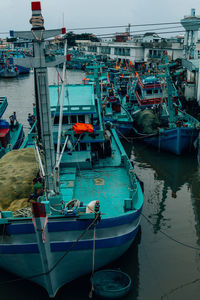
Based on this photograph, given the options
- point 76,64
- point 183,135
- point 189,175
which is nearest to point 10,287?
point 189,175

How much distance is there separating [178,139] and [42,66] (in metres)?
18.9

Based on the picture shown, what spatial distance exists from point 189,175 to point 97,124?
9.03 meters

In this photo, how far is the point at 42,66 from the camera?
379 inches

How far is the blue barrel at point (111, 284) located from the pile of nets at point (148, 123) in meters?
19.3

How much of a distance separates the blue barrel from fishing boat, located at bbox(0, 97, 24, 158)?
12.4m

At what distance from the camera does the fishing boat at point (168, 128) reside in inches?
1043

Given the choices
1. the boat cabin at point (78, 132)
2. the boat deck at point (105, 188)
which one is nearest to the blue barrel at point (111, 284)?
the boat deck at point (105, 188)

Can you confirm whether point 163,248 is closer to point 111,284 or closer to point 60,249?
point 111,284

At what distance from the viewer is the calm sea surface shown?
473 inches

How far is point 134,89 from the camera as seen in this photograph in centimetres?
3744

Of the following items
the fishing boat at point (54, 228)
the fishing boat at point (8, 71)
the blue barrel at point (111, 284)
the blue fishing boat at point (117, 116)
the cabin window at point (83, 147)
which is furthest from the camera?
the fishing boat at point (8, 71)

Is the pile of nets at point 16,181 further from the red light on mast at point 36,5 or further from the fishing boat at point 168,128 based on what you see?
the fishing boat at point 168,128

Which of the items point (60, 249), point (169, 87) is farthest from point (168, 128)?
point (60, 249)

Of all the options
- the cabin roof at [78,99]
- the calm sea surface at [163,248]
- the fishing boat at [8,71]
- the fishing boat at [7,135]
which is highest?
the fishing boat at [8,71]
